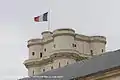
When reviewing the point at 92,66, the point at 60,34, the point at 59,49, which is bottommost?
the point at 59,49

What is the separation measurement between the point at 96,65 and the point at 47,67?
211 feet

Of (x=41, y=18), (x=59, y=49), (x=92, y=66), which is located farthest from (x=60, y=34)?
(x=92, y=66)

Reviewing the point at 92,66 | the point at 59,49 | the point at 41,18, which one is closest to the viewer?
the point at 92,66

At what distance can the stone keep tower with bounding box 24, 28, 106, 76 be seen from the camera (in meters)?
102

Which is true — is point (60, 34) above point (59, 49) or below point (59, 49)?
above

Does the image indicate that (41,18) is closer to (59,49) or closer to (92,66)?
(59,49)

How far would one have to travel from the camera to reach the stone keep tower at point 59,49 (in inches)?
4001

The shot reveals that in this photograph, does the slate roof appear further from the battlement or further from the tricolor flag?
the battlement

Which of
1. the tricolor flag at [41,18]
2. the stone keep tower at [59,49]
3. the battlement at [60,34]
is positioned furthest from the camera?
the battlement at [60,34]

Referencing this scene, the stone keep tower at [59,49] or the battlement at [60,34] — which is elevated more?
the battlement at [60,34]

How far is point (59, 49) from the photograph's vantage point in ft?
335

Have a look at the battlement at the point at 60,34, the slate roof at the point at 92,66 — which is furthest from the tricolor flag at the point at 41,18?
the slate roof at the point at 92,66

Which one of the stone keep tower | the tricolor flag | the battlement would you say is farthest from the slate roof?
the battlement

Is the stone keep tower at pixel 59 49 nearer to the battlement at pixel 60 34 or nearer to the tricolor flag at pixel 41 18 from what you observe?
the battlement at pixel 60 34
